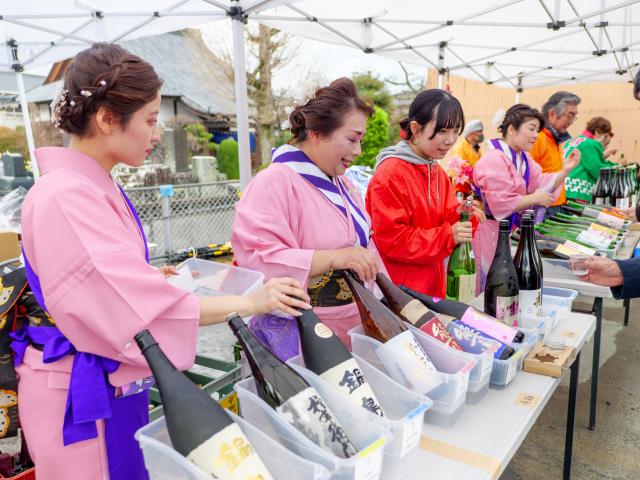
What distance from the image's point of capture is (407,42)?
6.24 meters

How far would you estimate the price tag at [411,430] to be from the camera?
865 millimetres

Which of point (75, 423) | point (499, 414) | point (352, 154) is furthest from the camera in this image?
point (352, 154)

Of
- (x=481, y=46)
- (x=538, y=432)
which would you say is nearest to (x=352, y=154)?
(x=538, y=432)

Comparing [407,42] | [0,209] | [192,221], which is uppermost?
[407,42]

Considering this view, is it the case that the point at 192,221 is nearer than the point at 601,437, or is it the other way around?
the point at 601,437

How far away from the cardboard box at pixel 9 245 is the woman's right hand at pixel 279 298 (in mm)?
2324

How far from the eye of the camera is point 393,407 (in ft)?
3.27

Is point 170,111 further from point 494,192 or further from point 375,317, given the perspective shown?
point 375,317

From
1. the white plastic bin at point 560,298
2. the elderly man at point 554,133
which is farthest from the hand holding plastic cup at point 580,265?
the elderly man at point 554,133

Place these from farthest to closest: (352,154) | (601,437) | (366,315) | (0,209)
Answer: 1. (0,209)
2. (601,437)
3. (352,154)
4. (366,315)

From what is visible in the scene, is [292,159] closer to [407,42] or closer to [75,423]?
[75,423]

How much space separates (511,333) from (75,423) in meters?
1.12

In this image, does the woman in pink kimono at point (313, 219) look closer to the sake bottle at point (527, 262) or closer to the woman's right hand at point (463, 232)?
the woman's right hand at point (463, 232)

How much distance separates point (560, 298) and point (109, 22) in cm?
526
